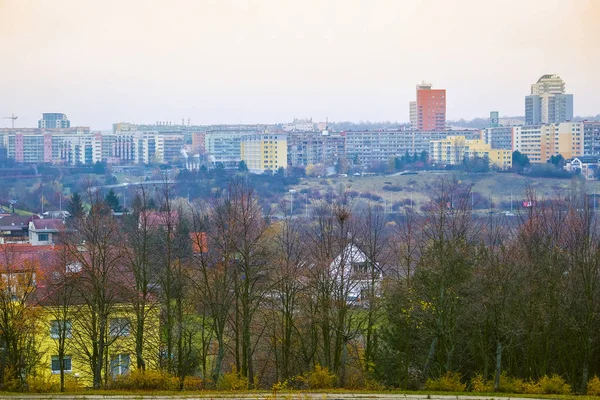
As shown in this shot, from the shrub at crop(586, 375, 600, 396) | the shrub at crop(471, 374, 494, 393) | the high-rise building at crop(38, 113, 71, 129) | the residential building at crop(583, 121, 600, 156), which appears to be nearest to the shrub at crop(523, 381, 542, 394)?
the shrub at crop(471, 374, 494, 393)

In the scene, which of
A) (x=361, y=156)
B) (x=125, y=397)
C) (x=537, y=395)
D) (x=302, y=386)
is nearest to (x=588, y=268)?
(x=537, y=395)

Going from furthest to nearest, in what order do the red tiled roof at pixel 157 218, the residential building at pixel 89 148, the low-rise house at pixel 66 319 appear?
the residential building at pixel 89 148
the red tiled roof at pixel 157 218
the low-rise house at pixel 66 319

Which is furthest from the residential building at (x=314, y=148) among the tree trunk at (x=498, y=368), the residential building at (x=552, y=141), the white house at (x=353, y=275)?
the tree trunk at (x=498, y=368)

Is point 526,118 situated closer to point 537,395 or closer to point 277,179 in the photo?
point 277,179

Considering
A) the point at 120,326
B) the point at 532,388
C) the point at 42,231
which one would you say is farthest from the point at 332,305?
the point at 42,231

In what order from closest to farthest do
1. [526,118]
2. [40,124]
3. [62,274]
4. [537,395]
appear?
[537,395] < [62,274] < [526,118] < [40,124]

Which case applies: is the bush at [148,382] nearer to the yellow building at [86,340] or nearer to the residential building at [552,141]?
the yellow building at [86,340]
